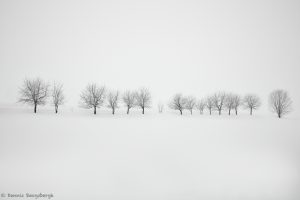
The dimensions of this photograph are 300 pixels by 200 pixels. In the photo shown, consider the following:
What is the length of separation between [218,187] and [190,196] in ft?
8.10

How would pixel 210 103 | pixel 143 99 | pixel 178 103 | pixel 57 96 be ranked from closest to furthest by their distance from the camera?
pixel 57 96
pixel 143 99
pixel 178 103
pixel 210 103

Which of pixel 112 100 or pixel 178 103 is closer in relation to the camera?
pixel 112 100

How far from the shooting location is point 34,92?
33188 mm

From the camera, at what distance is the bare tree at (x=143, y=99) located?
138 ft

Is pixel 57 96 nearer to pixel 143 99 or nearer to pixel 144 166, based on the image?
pixel 143 99

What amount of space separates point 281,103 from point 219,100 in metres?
17.2

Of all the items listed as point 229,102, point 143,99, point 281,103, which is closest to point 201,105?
point 229,102

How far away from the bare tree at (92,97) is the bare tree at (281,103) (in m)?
50.4

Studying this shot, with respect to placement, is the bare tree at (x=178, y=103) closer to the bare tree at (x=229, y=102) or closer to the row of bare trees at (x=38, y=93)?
the bare tree at (x=229, y=102)

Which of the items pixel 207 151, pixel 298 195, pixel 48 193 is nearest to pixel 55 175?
pixel 48 193

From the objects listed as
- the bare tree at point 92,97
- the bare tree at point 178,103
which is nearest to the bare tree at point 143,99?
the bare tree at point 178,103

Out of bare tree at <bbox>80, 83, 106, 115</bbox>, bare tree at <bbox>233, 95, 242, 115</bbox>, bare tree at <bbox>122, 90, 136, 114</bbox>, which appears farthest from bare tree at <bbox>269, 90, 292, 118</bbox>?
bare tree at <bbox>80, 83, 106, 115</bbox>

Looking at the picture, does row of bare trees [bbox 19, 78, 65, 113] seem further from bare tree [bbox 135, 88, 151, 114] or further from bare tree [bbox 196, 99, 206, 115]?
bare tree [bbox 196, 99, 206, 115]

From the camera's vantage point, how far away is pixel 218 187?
1133cm
